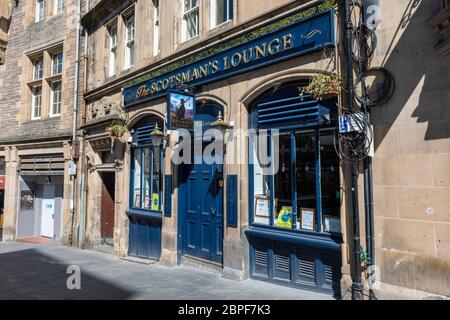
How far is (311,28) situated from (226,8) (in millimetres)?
2490

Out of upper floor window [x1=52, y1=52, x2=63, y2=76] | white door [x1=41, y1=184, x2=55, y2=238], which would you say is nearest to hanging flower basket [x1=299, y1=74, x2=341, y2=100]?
upper floor window [x1=52, y1=52, x2=63, y2=76]

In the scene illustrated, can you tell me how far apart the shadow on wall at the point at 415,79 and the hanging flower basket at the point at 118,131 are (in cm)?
687

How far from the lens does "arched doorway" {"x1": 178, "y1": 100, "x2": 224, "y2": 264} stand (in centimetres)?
692

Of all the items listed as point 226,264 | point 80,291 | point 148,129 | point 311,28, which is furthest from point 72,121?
point 311,28

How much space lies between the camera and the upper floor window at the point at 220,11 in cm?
696

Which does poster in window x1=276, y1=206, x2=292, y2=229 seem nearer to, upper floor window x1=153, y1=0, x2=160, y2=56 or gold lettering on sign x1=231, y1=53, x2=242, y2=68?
gold lettering on sign x1=231, y1=53, x2=242, y2=68

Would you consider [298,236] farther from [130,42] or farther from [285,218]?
[130,42]

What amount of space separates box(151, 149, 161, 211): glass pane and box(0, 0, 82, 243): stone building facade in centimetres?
482

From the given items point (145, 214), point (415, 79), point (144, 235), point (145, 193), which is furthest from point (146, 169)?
point (415, 79)

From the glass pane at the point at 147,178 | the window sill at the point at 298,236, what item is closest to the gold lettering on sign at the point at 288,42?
the window sill at the point at 298,236

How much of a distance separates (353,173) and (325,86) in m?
1.33

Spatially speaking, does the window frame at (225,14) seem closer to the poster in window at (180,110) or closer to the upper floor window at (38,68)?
the poster in window at (180,110)

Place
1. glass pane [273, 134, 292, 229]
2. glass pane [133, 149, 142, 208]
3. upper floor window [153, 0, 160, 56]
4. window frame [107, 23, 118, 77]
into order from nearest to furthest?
glass pane [273, 134, 292, 229] < upper floor window [153, 0, 160, 56] < glass pane [133, 149, 142, 208] < window frame [107, 23, 118, 77]
